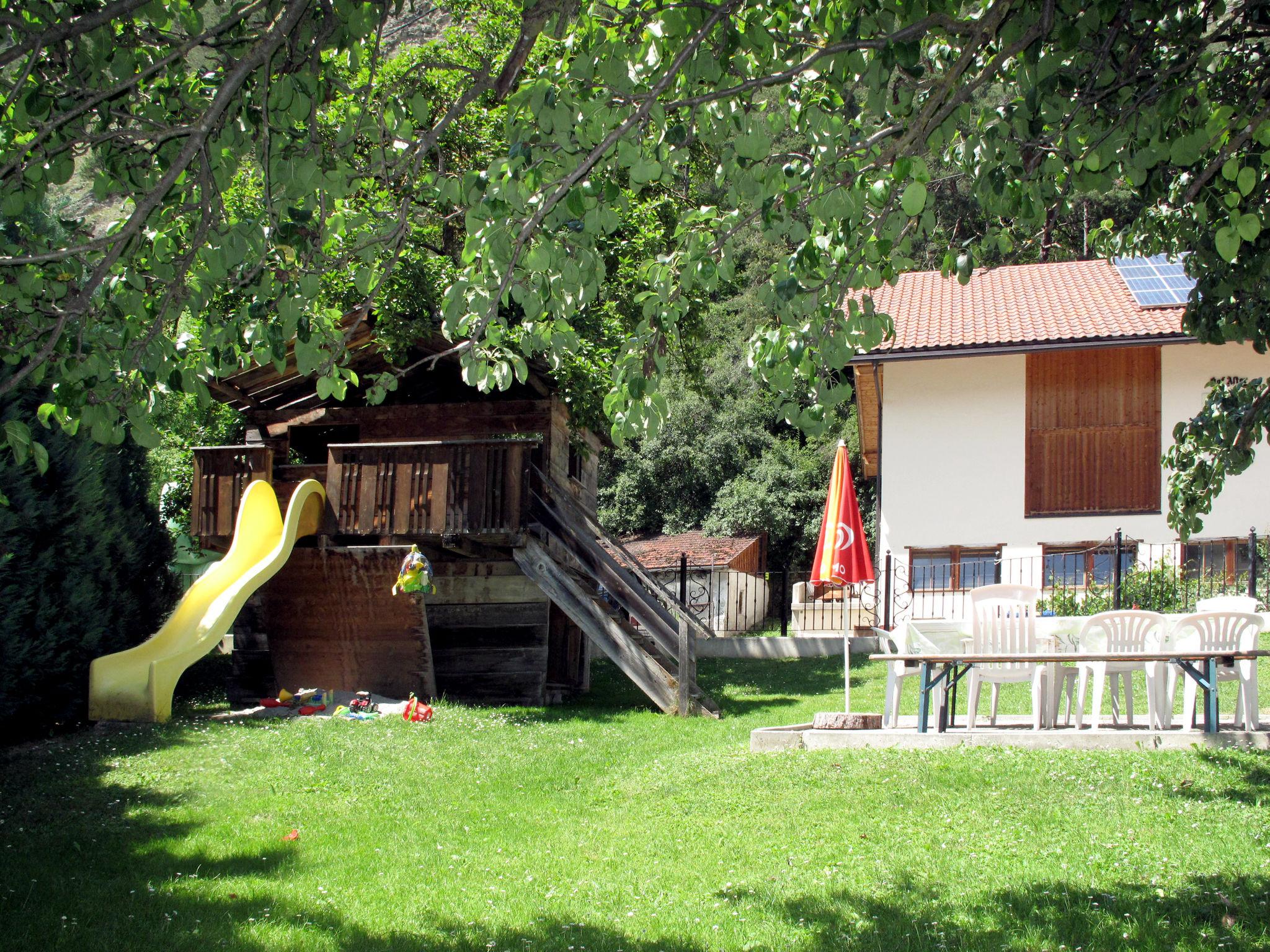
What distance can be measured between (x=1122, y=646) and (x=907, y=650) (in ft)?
6.10

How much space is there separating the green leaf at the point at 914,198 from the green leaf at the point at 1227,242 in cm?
132

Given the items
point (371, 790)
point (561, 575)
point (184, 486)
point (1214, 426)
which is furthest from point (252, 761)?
point (184, 486)

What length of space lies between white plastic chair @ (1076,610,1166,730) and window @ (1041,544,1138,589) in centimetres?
999

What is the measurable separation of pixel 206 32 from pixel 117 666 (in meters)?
9.73

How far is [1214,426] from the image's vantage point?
8375 millimetres

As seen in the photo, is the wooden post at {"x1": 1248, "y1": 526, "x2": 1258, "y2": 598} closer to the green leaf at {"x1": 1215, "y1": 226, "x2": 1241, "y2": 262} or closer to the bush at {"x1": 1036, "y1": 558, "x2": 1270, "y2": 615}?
the bush at {"x1": 1036, "y1": 558, "x2": 1270, "y2": 615}

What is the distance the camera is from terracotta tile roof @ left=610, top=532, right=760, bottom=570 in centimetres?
2970

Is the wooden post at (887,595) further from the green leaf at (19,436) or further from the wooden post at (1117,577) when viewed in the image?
the green leaf at (19,436)

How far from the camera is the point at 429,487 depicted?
1473 centimetres

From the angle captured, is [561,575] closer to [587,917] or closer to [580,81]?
[587,917]

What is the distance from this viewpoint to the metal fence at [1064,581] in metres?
17.9

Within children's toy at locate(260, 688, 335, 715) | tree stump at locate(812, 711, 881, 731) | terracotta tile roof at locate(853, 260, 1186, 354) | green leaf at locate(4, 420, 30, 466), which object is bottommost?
children's toy at locate(260, 688, 335, 715)

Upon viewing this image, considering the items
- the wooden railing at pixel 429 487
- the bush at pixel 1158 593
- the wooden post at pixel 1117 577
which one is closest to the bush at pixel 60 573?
the wooden railing at pixel 429 487

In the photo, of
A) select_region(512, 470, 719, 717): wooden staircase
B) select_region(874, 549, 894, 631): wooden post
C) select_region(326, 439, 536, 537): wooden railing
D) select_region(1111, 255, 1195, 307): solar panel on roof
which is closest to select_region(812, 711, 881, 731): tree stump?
select_region(512, 470, 719, 717): wooden staircase
